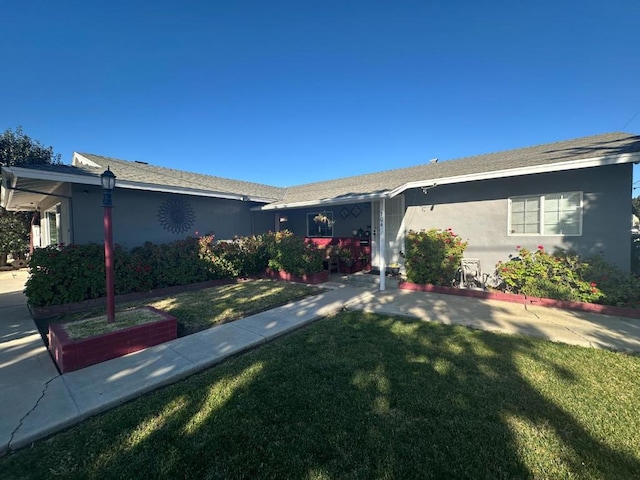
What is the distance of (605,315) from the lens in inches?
200

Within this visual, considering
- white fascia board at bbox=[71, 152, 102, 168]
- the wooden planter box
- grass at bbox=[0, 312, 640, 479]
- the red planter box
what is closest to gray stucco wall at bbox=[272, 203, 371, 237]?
the wooden planter box

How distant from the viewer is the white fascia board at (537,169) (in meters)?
5.17

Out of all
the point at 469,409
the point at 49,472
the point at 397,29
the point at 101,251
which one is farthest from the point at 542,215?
the point at 101,251

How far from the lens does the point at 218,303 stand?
616 cm

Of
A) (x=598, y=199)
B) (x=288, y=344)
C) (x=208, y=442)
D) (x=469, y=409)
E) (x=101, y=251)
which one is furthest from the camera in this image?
(x=101, y=251)

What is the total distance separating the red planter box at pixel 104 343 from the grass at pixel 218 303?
0.41 meters

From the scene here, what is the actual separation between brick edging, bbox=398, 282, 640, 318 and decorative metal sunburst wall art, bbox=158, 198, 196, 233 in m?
7.27

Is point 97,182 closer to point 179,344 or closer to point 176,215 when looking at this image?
point 176,215

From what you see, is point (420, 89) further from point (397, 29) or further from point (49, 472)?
point (49, 472)

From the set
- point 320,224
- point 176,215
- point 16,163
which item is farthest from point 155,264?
point 16,163

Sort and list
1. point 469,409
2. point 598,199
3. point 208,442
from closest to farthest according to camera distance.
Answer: point 208,442
point 469,409
point 598,199

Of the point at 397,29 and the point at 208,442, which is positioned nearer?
the point at 208,442

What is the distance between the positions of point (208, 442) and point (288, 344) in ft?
6.24

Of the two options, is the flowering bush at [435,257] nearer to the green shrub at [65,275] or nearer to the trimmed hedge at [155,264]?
the trimmed hedge at [155,264]
